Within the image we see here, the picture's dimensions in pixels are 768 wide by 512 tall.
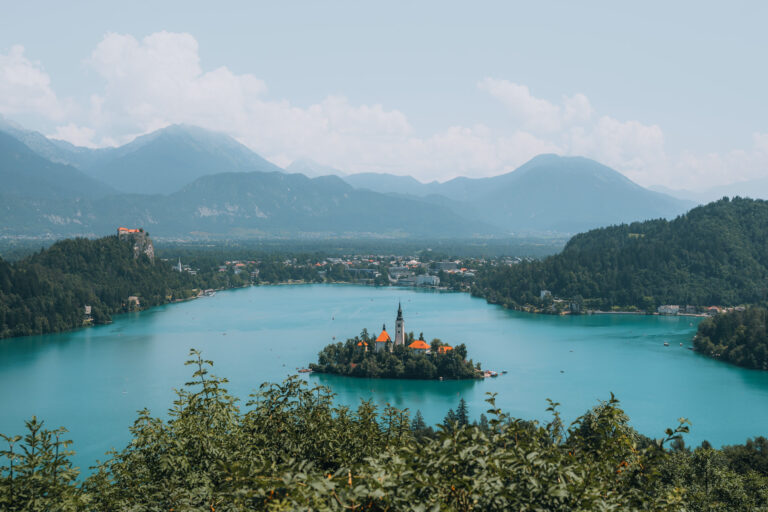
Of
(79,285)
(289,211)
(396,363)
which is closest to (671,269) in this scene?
(396,363)

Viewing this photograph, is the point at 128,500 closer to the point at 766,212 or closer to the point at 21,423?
the point at 21,423

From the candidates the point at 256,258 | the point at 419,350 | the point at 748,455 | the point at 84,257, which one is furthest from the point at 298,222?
the point at 748,455

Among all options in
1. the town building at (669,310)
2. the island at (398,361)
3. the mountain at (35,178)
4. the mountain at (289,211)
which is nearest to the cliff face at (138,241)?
the island at (398,361)

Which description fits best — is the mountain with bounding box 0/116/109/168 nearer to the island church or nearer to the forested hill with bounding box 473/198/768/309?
the forested hill with bounding box 473/198/768/309

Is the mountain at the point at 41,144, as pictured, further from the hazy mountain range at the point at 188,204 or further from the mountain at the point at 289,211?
the mountain at the point at 289,211

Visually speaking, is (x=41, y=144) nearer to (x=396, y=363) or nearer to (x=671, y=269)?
(x=671, y=269)

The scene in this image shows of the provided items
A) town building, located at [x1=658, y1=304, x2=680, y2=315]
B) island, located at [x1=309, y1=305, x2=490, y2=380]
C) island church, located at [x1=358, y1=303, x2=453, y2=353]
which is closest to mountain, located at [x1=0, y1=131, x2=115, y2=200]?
island, located at [x1=309, y1=305, x2=490, y2=380]
